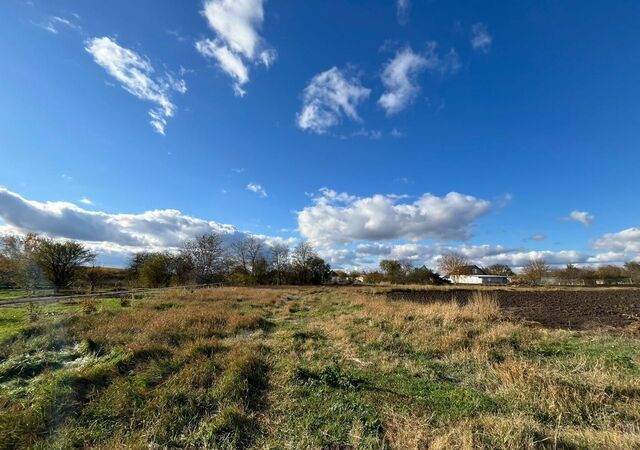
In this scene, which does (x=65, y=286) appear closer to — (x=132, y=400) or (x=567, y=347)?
(x=132, y=400)

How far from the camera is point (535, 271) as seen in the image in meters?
87.1

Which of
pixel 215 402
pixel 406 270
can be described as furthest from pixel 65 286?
pixel 406 270

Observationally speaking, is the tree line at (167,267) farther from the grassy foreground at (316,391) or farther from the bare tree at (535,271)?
the bare tree at (535,271)

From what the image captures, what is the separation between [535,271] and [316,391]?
99657 mm

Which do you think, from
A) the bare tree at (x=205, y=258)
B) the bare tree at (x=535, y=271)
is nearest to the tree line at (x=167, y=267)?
the bare tree at (x=205, y=258)

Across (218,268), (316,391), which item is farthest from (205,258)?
(316,391)

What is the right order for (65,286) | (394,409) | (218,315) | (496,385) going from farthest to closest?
(65,286)
(218,315)
(496,385)
(394,409)

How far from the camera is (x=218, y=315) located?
1471 cm

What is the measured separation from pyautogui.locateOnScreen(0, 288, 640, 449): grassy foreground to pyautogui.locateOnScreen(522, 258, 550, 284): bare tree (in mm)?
88490

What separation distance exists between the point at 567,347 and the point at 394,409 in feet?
24.5

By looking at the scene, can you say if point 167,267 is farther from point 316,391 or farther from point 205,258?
point 316,391

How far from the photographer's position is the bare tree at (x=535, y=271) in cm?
8577

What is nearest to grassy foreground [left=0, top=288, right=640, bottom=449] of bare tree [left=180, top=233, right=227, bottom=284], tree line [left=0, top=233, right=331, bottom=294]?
tree line [left=0, top=233, right=331, bottom=294]

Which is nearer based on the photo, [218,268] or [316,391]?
[316,391]
